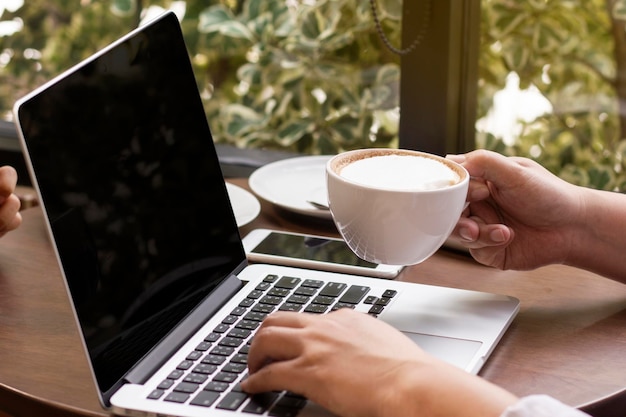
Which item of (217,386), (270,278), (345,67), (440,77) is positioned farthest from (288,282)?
(345,67)

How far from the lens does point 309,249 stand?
111 centimetres

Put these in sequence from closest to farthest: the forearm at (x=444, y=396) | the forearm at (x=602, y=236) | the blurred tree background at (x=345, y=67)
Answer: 1. the forearm at (x=444, y=396)
2. the forearm at (x=602, y=236)
3. the blurred tree background at (x=345, y=67)

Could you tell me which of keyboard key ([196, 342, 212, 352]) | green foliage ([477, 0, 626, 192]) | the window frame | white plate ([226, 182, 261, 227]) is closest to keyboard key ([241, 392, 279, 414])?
keyboard key ([196, 342, 212, 352])

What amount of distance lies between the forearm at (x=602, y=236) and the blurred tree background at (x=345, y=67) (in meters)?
0.57

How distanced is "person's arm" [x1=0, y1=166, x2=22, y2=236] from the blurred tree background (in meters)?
0.72

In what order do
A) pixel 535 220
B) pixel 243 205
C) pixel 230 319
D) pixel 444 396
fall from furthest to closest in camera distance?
pixel 243 205, pixel 535 220, pixel 230 319, pixel 444 396

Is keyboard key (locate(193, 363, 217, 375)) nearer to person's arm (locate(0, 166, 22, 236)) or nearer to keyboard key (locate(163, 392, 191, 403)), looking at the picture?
keyboard key (locate(163, 392, 191, 403))

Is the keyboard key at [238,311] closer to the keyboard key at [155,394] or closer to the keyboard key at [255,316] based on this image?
the keyboard key at [255,316]

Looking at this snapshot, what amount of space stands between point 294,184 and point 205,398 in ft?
1.97

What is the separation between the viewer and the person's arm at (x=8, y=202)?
1.09 meters

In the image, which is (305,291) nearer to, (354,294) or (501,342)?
(354,294)

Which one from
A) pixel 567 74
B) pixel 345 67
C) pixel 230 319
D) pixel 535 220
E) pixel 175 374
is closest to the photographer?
pixel 175 374

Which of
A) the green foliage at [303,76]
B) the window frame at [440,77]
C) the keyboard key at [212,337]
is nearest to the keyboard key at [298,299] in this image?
the keyboard key at [212,337]

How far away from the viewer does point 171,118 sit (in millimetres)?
934
